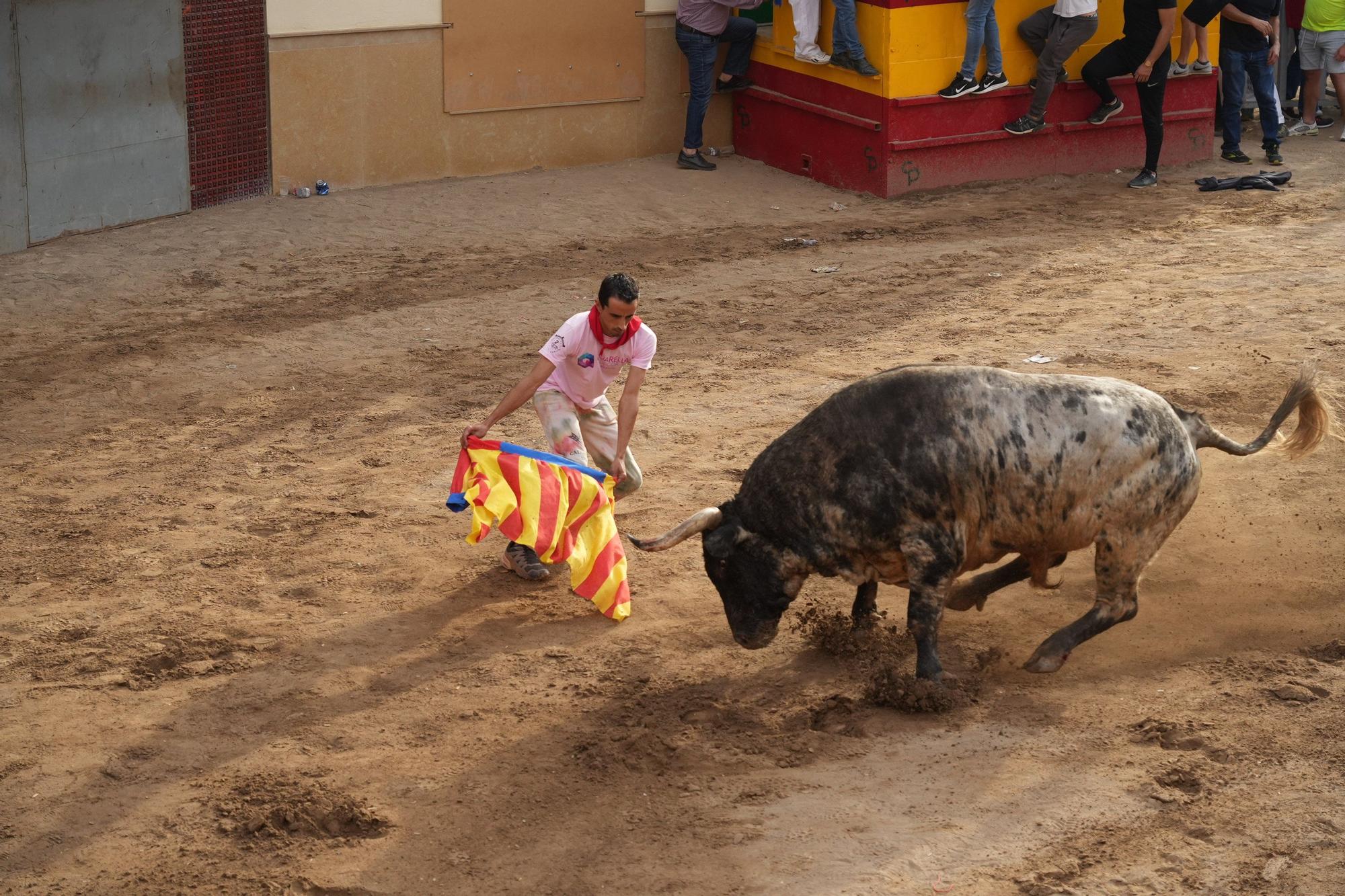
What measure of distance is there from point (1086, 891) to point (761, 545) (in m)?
2.13

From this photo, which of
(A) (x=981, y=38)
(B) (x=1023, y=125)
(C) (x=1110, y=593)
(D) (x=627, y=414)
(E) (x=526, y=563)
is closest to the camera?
(C) (x=1110, y=593)

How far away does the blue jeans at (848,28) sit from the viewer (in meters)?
15.5

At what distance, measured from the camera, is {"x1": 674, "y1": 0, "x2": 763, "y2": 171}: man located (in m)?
16.3

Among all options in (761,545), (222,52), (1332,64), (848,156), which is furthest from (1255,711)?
(1332,64)

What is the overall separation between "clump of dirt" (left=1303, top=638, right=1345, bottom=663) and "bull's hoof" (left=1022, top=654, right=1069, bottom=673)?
1.24 m

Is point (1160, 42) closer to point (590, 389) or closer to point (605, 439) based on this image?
point (605, 439)

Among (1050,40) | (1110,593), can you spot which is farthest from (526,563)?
(1050,40)

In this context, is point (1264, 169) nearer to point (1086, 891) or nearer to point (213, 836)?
point (1086, 891)

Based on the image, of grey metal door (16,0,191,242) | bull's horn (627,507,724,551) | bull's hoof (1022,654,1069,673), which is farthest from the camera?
grey metal door (16,0,191,242)

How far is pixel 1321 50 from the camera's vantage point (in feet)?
57.4

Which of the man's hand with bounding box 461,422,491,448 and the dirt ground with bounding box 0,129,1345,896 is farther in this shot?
the man's hand with bounding box 461,422,491,448

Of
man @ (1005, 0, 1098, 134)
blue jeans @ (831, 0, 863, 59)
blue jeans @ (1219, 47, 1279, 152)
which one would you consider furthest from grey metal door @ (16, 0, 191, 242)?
blue jeans @ (1219, 47, 1279, 152)

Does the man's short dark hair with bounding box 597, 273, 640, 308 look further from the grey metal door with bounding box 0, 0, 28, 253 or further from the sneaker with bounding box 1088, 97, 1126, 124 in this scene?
the sneaker with bounding box 1088, 97, 1126, 124

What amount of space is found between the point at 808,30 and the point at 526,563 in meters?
9.49
